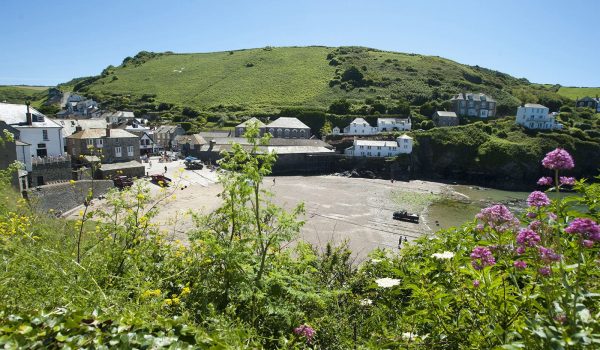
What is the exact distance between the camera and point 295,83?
128625 mm

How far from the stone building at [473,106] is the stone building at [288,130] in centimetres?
4070

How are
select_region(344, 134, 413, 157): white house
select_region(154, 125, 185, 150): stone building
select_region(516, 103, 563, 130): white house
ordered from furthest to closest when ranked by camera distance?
select_region(516, 103, 563, 130): white house → select_region(154, 125, 185, 150): stone building → select_region(344, 134, 413, 157): white house

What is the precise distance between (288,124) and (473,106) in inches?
1934

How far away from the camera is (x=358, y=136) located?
78625 mm

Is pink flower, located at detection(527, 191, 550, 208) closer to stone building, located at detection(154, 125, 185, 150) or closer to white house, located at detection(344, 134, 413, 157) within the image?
white house, located at detection(344, 134, 413, 157)

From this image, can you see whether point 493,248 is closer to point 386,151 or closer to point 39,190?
point 39,190

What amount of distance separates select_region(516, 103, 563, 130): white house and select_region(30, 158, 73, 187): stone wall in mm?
85977

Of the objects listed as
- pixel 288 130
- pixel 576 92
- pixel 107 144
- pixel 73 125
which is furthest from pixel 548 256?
pixel 576 92

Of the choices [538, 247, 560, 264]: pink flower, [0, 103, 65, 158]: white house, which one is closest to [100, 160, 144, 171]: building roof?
[0, 103, 65, 158]: white house

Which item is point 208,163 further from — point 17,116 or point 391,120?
point 391,120


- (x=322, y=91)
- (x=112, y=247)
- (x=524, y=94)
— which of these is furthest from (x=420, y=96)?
(x=112, y=247)

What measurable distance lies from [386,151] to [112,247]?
66.0 meters

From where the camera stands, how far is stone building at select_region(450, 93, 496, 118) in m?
94.5

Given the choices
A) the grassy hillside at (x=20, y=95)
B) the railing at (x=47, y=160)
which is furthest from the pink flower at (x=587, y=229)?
the grassy hillside at (x=20, y=95)
